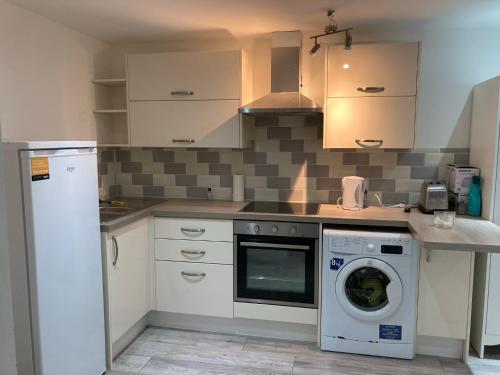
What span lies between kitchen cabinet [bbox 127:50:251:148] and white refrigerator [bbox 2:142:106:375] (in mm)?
947

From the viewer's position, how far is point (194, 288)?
2.82m

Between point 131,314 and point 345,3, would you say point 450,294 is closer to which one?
point 345,3

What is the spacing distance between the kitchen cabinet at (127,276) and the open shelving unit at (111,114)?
90cm

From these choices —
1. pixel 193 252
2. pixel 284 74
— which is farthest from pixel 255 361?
pixel 284 74

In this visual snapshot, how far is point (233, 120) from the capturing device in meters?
2.91

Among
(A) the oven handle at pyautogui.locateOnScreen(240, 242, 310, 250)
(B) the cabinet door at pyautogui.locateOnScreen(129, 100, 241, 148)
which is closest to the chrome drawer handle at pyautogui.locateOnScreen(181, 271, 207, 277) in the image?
(A) the oven handle at pyautogui.locateOnScreen(240, 242, 310, 250)

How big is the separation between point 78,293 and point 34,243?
437 mm

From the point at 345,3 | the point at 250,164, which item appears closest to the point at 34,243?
the point at 250,164

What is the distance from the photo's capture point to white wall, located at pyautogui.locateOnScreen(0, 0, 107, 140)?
2.27 metres

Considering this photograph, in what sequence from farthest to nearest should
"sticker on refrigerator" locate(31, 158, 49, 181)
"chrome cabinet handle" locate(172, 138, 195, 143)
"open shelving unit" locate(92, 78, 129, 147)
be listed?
"open shelving unit" locate(92, 78, 129, 147) < "chrome cabinet handle" locate(172, 138, 195, 143) < "sticker on refrigerator" locate(31, 158, 49, 181)

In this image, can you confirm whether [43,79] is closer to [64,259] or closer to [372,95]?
[64,259]

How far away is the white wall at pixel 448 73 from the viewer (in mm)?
2799

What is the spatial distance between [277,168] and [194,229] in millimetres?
879

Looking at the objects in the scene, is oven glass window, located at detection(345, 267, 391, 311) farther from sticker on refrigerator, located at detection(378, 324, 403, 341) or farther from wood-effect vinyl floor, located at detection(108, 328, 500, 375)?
wood-effect vinyl floor, located at detection(108, 328, 500, 375)
